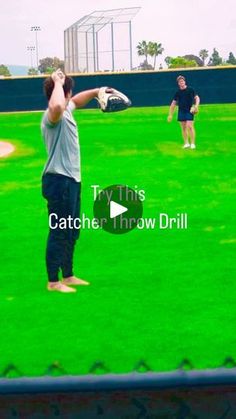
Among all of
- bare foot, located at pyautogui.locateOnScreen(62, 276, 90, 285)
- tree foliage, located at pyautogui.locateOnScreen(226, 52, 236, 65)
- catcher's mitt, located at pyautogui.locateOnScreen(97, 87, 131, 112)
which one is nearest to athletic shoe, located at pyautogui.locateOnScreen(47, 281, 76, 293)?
bare foot, located at pyautogui.locateOnScreen(62, 276, 90, 285)

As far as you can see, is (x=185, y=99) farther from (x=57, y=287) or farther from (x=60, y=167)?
(x=60, y=167)

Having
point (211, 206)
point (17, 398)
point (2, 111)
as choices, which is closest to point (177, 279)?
point (211, 206)

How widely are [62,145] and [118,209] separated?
190 inches

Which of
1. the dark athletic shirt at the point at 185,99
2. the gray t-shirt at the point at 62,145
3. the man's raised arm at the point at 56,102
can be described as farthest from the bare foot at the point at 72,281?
the dark athletic shirt at the point at 185,99

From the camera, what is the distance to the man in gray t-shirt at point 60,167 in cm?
695

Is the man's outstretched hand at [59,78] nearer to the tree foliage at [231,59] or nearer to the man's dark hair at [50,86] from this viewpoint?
the man's dark hair at [50,86]

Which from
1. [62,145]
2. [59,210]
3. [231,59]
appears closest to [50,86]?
[62,145]

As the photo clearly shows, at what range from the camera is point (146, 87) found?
41.2 m

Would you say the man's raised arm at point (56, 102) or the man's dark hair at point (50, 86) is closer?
the man's raised arm at point (56, 102)

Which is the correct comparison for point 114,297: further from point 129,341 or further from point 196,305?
point 129,341

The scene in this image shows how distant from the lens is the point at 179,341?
19.3ft

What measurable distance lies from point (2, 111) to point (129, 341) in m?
36.6

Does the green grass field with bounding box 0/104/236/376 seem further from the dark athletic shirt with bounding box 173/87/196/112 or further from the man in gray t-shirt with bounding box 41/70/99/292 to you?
the dark athletic shirt with bounding box 173/87/196/112

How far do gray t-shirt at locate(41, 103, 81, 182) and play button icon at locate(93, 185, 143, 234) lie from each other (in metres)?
3.43
